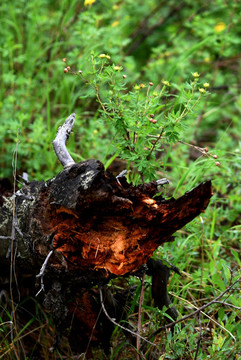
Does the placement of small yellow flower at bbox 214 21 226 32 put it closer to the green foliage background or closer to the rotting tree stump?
the green foliage background

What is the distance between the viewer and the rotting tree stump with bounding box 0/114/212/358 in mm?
1652

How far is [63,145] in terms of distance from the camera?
2.03 m

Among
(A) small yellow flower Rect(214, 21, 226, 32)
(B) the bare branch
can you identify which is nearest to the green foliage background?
(A) small yellow flower Rect(214, 21, 226, 32)

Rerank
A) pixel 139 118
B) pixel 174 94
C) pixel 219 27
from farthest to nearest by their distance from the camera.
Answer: pixel 219 27
pixel 174 94
pixel 139 118

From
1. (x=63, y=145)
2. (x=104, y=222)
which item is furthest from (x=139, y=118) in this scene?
(x=104, y=222)

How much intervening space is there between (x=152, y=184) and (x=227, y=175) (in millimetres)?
1464

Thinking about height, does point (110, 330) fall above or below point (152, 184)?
below

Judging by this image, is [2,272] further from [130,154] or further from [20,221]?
[130,154]

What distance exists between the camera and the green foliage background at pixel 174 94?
2.28m

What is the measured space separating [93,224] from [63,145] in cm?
48

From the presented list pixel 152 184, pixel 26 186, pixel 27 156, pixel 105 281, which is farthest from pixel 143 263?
pixel 27 156

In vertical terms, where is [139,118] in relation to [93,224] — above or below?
above

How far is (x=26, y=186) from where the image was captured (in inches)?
77.6

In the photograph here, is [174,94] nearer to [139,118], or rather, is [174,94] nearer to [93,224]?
[139,118]
